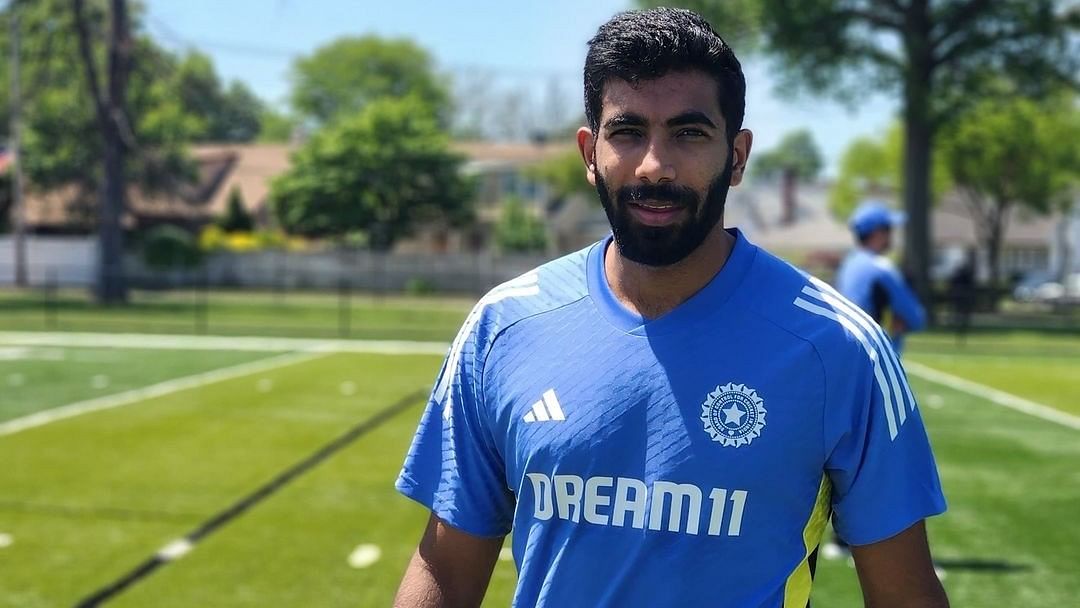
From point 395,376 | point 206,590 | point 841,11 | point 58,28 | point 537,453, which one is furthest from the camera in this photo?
point 58,28

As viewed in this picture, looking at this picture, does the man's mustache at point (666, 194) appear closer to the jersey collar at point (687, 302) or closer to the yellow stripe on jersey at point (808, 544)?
the jersey collar at point (687, 302)

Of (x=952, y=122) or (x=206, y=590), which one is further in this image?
(x=952, y=122)

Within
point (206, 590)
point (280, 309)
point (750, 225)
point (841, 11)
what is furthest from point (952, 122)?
point (750, 225)

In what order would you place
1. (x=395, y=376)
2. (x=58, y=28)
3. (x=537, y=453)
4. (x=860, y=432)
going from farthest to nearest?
(x=58, y=28) → (x=395, y=376) → (x=537, y=453) → (x=860, y=432)

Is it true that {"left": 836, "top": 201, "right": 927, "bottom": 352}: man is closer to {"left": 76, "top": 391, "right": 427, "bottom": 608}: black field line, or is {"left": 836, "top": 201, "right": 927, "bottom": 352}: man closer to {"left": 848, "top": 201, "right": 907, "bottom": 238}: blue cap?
{"left": 848, "top": 201, "right": 907, "bottom": 238}: blue cap

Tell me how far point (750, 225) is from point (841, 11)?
146 ft

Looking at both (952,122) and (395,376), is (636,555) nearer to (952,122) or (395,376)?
(395,376)

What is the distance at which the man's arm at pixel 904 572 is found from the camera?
6.01ft

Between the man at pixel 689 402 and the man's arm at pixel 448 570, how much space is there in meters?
0.12

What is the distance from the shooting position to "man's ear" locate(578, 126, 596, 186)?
2002mm

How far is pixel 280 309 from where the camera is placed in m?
30.0

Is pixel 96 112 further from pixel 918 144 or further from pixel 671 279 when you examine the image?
pixel 671 279

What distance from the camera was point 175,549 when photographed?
6.61 m

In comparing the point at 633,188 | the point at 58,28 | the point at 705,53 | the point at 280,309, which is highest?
the point at 58,28
